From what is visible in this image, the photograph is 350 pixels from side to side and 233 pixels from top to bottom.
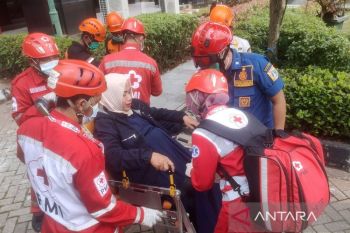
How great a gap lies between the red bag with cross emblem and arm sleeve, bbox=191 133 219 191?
0.09 metres

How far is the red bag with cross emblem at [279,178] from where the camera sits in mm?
1951

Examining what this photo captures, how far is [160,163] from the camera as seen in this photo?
8.38 feet

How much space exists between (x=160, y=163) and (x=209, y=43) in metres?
1.03

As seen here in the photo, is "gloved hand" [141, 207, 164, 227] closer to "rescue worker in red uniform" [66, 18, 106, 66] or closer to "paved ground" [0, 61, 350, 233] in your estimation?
"paved ground" [0, 61, 350, 233]

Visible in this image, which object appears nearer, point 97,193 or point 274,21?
point 97,193

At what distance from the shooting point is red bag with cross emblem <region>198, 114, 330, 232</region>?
1951 mm

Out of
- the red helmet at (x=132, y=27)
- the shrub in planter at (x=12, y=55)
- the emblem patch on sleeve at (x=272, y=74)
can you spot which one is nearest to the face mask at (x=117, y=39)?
the red helmet at (x=132, y=27)

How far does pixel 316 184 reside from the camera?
200cm

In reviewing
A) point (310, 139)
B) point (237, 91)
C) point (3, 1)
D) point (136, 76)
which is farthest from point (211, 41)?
point (3, 1)

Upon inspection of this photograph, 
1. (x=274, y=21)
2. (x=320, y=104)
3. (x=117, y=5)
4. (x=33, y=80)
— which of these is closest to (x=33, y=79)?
(x=33, y=80)

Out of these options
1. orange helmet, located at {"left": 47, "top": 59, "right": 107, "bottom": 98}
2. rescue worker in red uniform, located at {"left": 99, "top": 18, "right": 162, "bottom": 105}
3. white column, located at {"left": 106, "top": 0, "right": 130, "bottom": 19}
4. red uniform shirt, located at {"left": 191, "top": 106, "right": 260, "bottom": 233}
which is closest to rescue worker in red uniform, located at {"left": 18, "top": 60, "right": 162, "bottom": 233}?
orange helmet, located at {"left": 47, "top": 59, "right": 107, "bottom": 98}

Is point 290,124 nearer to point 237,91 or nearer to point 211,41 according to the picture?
point 237,91

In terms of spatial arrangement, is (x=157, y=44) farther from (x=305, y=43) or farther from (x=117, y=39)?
(x=305, y=43)

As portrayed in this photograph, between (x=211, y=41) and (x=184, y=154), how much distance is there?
37.1 inches
